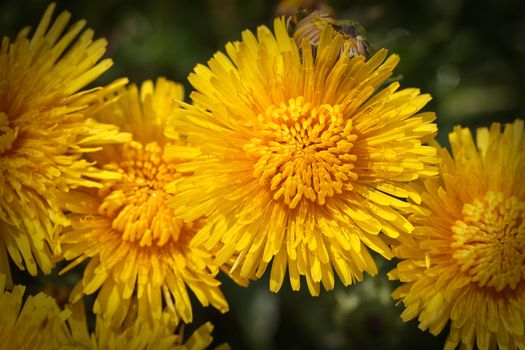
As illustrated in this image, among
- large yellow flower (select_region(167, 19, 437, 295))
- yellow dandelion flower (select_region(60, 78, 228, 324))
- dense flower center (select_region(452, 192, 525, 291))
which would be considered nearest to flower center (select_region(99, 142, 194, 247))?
yellow dandelion flower (select_region(60, 78, 228, 324))

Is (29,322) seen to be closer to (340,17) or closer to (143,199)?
(143,199)

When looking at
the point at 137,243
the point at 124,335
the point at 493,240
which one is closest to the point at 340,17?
the point at 493,240

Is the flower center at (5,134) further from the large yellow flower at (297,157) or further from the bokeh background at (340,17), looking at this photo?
the bokeh background at (340,17)

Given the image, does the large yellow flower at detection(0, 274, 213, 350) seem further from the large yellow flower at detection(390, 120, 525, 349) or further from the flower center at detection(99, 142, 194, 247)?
the large yellow flower at detection(390, 120, 525, 349)

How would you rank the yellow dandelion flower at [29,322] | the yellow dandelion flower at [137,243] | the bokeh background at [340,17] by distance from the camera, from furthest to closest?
the bokeh background at [340,17] → the yellow dandelion flower at [137,243] → the yellow dandelion flower at [29,322]

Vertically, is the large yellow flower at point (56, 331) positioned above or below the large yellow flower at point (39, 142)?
below

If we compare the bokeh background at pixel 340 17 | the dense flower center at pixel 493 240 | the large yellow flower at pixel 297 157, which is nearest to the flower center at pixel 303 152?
the large yellow flower at pixel 297 157

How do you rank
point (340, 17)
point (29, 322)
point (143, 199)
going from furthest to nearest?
1. point (340, 17)
2. point (143, 199)
3. point (29, 322)
